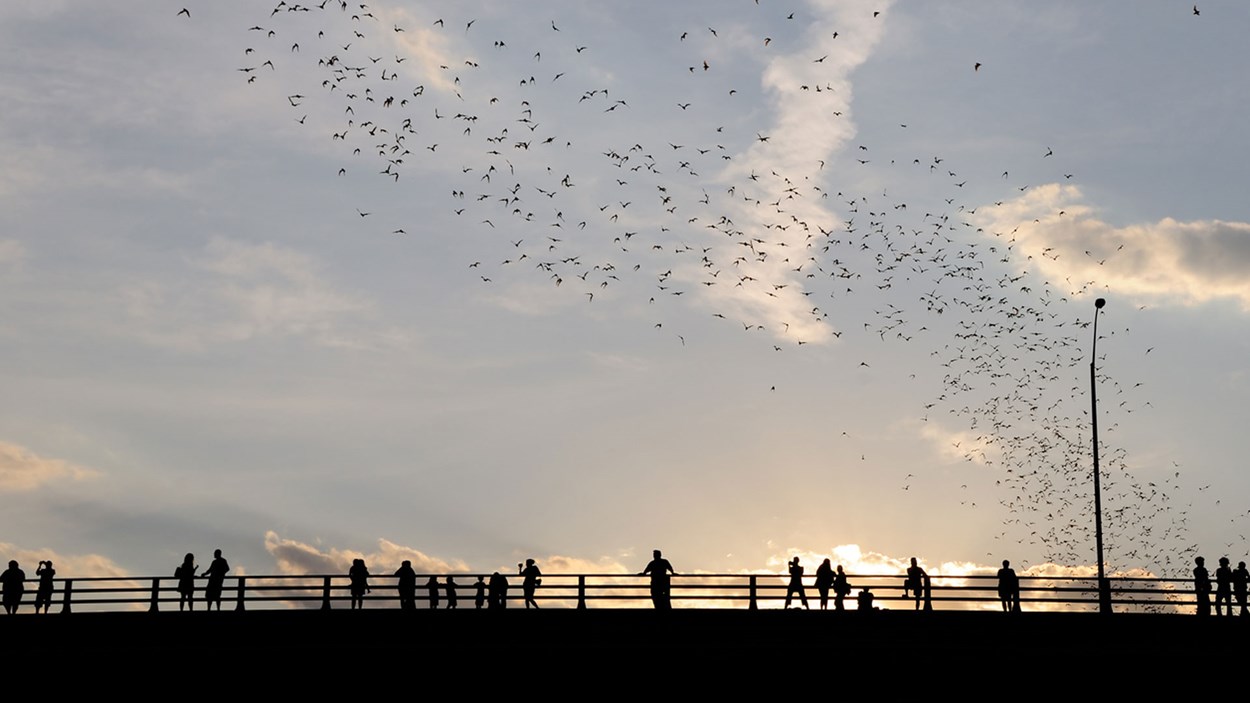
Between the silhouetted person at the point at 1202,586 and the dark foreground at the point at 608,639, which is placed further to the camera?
the silhouetted person at the point at 1202,586

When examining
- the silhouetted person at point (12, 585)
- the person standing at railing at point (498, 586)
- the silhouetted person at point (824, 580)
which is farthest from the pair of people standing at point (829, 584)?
the silhouetted person at point (12, 585)

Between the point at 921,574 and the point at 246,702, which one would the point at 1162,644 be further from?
the point at 246,702

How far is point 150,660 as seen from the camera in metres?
30.2

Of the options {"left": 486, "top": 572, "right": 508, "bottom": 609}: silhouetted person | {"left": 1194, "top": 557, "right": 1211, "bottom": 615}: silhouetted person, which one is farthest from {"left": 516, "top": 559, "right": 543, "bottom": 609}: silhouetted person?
{"left": 1194, "top": 557, "right": 1211, "bottom": 615}: silhouetted person

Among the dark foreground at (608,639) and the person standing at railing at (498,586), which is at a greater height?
the person standing at railing at (498,586)

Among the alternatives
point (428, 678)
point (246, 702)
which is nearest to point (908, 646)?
point (428, 678)

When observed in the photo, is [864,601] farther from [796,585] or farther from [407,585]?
[407,585]

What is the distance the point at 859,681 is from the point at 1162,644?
6.95m

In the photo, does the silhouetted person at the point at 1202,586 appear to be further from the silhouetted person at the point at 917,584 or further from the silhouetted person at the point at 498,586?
the silhouetted person at the point at 498,586

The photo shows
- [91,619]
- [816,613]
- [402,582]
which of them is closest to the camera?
[91,619]

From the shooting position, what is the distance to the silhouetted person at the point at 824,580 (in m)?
41.9

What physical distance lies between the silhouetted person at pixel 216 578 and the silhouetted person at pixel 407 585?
14.0 ft

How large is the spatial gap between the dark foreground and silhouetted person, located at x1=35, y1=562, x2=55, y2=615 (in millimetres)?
4042

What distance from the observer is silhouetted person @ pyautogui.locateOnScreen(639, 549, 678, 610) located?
39375mm
